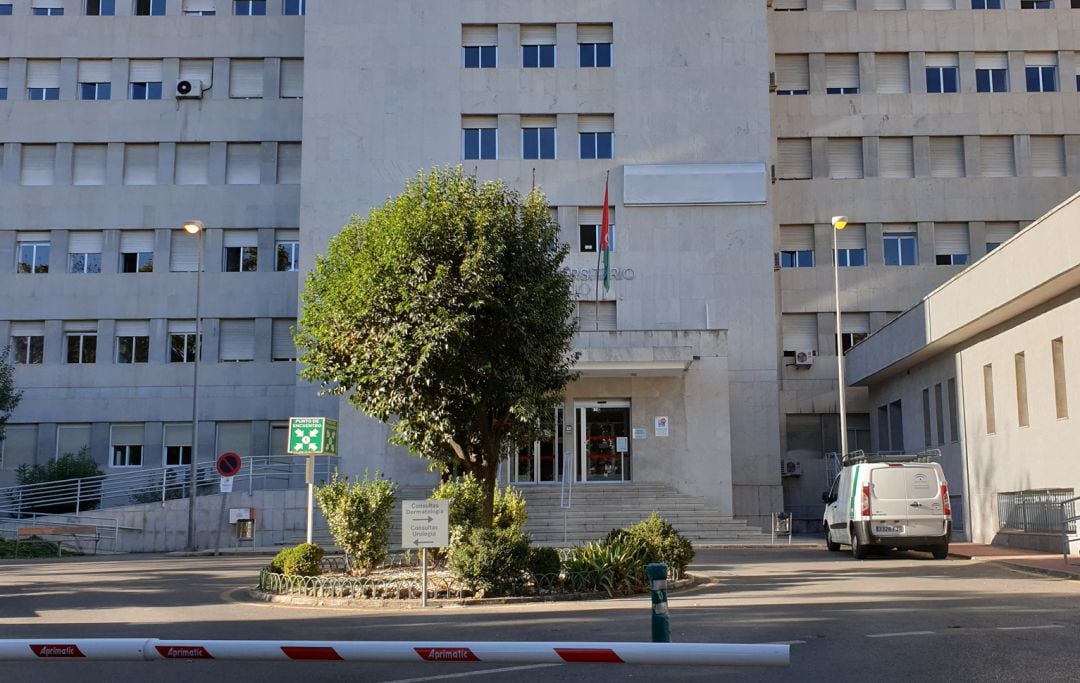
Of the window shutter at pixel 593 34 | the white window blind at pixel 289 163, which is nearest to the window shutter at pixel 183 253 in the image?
the white window blind at pixel 289 163

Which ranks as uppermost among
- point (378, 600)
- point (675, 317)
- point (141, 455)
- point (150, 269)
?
point (150, 269)

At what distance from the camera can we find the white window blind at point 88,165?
1553 inches

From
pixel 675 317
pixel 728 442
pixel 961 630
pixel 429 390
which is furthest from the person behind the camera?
pixel 675 317

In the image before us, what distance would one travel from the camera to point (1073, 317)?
806 inches

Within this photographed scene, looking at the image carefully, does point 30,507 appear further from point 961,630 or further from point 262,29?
point 961,630

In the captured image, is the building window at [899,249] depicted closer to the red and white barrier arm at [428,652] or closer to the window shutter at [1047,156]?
the window shutter at [1047,156]

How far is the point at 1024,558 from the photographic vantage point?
63.2 ft

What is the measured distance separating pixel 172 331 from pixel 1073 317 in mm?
29839

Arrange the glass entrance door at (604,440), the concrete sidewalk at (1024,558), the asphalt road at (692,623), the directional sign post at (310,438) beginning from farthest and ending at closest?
1. the glass entrance door at (604,440)
2. the directional sign post at (310,438)
3. the concrete sidewalk at (1024,558)
4. the asphalt road at (692,623)

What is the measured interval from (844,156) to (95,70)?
91.4 ft

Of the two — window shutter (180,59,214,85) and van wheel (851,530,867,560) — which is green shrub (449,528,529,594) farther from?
window shutter (180,59,214,85)

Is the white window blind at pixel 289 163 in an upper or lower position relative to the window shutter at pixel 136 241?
upper

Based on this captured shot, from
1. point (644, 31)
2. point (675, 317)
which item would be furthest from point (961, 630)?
point (644, 31)

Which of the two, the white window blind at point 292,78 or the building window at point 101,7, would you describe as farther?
the building window at point 101,7
